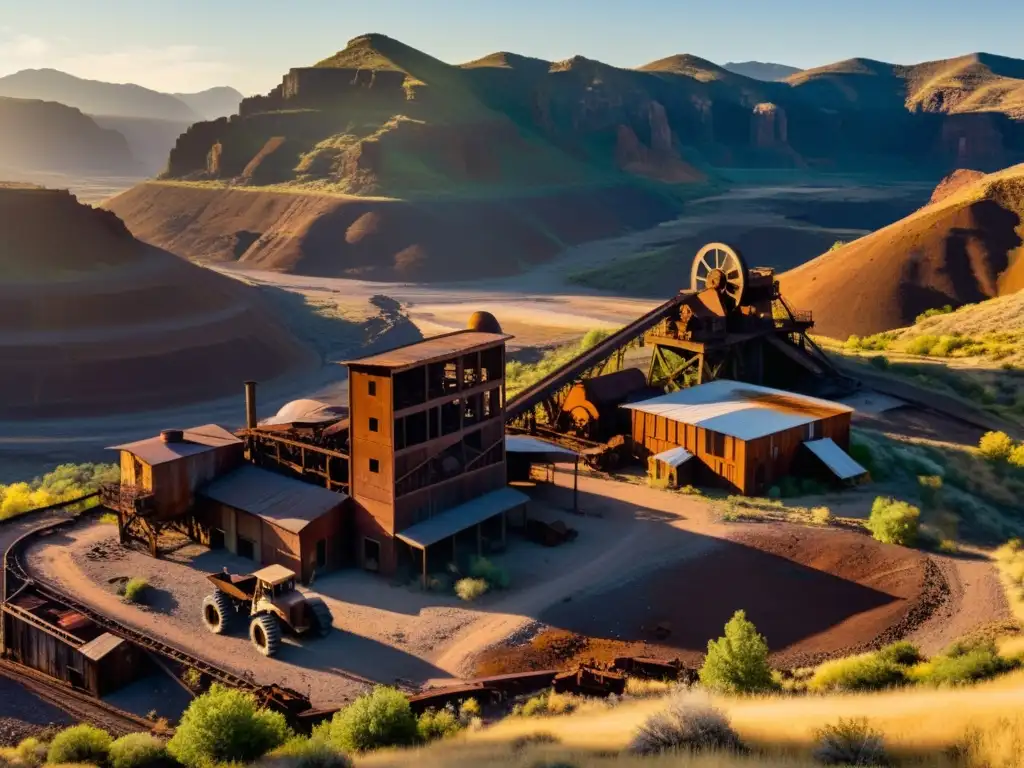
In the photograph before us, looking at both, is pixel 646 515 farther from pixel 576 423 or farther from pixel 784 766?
pixel 784 766

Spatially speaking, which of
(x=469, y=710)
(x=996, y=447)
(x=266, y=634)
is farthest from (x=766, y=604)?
(x=996, y=447)

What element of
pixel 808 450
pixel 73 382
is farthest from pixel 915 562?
pixel 73 382

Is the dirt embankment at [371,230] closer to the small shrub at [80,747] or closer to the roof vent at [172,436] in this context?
the roof vent at [172,436]

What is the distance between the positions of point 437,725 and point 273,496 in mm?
13307

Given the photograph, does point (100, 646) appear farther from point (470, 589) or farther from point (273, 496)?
point (470, 589)

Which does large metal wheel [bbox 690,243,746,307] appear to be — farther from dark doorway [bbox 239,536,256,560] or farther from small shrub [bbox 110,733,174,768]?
small shrub [bbox 110,733,174,768]

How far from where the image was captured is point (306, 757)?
59.3ft

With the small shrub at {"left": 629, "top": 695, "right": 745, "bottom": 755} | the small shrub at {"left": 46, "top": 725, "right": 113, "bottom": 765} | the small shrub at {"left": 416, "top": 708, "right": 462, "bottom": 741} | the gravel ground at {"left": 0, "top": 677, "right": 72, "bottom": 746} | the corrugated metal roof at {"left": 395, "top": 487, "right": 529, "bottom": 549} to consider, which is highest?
the small shrub at {"left": 629, "top": 695, "right": 745, "bottom": 755}

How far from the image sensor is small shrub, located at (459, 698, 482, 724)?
21.9m

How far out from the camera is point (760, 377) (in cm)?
5181

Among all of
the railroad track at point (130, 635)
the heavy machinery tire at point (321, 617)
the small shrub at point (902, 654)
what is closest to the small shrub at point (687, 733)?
the small shrub at point (902, 654)

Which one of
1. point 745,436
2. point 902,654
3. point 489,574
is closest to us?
point 902,654

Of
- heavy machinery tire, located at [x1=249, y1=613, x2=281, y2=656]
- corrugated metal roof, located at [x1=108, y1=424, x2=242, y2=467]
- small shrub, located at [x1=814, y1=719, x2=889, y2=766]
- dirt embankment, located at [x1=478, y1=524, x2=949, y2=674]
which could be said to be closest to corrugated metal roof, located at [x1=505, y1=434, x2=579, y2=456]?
dirt embankment, located at [x1=478, y1=524, x2=949, y2=674]

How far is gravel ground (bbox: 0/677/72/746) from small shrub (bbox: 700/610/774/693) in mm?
15581
